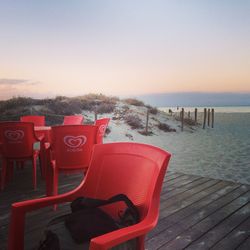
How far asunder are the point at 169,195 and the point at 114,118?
1563 cm

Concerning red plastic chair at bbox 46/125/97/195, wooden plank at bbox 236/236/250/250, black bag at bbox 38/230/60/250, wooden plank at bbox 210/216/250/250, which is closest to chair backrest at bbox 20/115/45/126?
red plastic chair at bbox 46/125/97/195

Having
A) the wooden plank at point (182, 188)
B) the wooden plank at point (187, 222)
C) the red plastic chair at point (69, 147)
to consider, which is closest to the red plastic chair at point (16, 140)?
the red plastic chair at point (69, 147)

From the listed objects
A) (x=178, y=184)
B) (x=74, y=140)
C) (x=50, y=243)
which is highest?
(x=74, y=140)

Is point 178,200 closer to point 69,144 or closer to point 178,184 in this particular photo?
point 178,184

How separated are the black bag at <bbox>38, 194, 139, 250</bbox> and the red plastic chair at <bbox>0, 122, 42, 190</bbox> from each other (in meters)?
2.09

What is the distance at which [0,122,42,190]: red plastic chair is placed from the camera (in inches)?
127

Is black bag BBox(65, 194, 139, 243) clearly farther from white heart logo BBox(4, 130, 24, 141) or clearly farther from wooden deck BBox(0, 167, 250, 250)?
white heart logo BBox(4, 130, 24, 141)

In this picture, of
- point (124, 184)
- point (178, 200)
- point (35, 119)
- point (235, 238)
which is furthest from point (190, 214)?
point (35, 119)

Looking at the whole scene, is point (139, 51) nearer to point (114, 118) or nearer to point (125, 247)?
point (114, 118)

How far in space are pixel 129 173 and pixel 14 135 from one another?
2.19 m

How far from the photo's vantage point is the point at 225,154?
32.8 ft

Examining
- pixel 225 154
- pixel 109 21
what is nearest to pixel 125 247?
pixel 225 154

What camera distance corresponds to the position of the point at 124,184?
1.42m

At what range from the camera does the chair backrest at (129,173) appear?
48.9 inches
